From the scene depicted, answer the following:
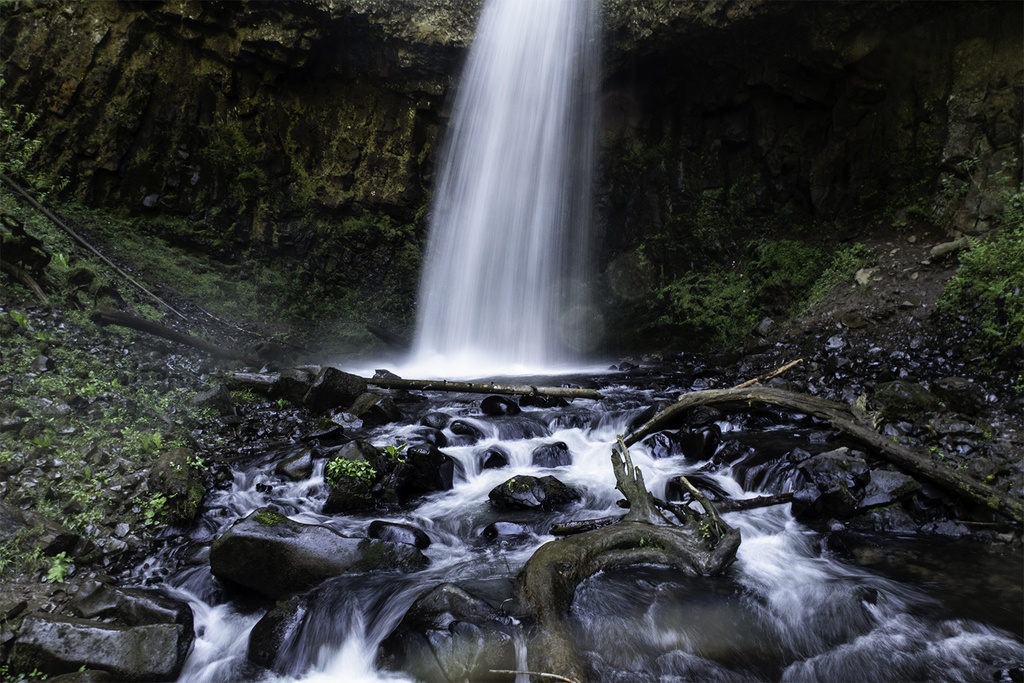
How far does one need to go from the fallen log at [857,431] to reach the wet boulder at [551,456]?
2.66 feet

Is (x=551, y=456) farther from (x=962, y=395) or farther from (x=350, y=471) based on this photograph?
(x=962, y=395)

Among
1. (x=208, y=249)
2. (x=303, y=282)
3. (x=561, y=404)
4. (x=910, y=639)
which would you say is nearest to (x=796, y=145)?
(x=561, y=404)

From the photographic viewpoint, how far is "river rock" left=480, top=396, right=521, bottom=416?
7578mm

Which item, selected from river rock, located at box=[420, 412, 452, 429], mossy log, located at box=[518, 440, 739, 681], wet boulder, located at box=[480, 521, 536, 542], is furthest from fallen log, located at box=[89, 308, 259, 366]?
mossy log, located at box=[518, 440, 739, 681]

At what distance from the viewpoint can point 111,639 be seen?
10.5 ft

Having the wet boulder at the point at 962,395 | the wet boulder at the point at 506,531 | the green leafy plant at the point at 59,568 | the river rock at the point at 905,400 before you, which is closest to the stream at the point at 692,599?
the wet boulder at the point at 506,531

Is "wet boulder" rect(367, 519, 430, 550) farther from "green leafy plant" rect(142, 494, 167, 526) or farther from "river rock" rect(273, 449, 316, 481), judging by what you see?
"green leafy plant" rect(142, 494, 167, 526)

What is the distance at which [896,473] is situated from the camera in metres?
4.75

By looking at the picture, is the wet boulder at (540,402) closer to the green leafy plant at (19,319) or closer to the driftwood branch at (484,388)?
the driftwood branch at (484,388)

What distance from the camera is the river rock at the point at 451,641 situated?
10.2ft

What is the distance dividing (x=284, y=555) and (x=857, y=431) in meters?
5.53

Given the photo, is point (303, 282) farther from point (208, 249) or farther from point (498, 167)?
point (498, 167)

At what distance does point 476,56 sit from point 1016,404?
11829 mm

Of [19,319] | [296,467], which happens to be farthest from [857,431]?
[19,319]
